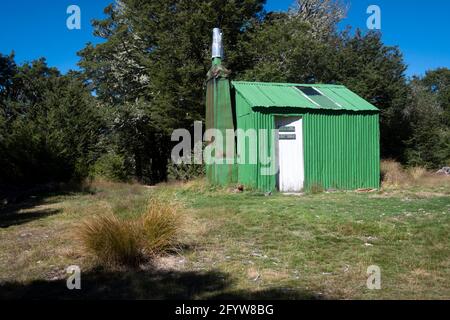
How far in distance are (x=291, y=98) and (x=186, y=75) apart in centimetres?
1032

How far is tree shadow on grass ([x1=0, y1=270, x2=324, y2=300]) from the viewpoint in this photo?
15.1 feet

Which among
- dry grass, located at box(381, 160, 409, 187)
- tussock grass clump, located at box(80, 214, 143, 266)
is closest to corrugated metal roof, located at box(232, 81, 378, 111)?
dry grass, located at box(381, 160, 409, 187)

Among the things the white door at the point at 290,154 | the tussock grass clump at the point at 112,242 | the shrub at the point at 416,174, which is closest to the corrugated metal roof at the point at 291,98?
the white door at the point at 290,154

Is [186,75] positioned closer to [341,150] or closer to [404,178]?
[341,150]

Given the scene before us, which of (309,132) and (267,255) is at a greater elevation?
(309,132)

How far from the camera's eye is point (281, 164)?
1411 centimetres

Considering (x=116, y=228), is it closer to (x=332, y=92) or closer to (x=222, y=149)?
(x=222, y=149)

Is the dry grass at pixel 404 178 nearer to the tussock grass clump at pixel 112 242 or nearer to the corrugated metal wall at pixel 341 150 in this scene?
the corrugated metal wall at pixel 341 150

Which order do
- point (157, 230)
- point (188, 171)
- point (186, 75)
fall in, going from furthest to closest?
1. point (186, 75)
2. point (188, 171)
3. point (157, 230)

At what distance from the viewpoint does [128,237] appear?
222 inches

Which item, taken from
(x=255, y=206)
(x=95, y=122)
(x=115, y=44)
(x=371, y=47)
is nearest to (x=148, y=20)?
(x=115, y=44)

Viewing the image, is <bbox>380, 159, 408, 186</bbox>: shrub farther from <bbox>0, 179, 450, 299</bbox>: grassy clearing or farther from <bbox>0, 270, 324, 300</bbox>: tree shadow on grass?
<bbox>0, 270, 324, 300</bbox>: tree shadow on grass

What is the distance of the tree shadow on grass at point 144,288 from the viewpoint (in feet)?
15.1

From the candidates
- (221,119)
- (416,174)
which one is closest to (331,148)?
(221,119)
